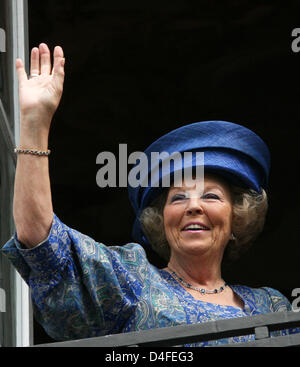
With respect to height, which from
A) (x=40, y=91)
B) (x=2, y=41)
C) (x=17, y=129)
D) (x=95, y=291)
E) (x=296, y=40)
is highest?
(x=296, y=40)

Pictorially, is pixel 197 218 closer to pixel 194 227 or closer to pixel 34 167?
Result: pixel 194 227

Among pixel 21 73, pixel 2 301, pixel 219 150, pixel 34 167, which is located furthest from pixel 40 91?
pixel 2 301

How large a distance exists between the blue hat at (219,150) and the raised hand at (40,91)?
70 cm

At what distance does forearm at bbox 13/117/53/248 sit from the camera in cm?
334

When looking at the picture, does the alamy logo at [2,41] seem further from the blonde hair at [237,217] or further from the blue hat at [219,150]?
the blonde hair at [237,217]

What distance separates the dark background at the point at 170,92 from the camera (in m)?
4.93

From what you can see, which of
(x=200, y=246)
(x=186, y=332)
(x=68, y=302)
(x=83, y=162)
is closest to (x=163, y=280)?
(x=200, y=246)

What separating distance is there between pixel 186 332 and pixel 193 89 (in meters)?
2.11

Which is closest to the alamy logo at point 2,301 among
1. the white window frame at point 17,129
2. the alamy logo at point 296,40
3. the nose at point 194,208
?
the white window frame at point 17,129

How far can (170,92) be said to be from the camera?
5.08m

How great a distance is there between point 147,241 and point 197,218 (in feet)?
1.00

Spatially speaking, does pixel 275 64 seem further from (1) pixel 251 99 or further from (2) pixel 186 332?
(2) pixel 186 332

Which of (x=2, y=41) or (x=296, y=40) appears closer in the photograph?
(x=2, y=41)

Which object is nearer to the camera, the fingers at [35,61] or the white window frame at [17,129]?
the fingers at [35,61]
